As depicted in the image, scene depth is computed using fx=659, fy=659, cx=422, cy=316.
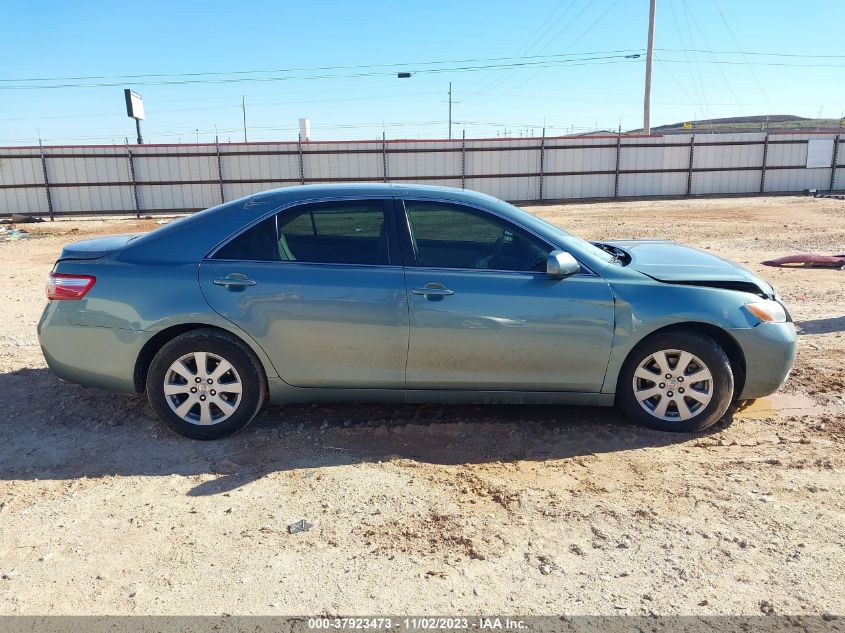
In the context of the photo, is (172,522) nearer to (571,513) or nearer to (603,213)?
(571,513)

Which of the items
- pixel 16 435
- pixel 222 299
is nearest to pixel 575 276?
pixel 222 299

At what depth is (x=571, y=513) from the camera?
3.33 metres

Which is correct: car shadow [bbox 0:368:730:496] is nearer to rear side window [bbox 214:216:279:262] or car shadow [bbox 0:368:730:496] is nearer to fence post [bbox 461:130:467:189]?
rear side window [bbox 214:216:279:262]

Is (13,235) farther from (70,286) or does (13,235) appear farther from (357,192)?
(357,192)

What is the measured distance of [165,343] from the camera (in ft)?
13.9

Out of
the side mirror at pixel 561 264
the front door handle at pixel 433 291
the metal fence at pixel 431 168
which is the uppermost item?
the metal fence at pixel 431 168

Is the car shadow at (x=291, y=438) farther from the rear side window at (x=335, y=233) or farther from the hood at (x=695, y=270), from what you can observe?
the rear side window at (x=335, y=233)

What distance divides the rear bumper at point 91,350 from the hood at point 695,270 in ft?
10.8

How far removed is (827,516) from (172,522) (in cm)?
326

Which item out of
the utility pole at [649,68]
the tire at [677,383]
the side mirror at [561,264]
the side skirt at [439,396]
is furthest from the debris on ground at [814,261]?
the utility pole at [649,68]

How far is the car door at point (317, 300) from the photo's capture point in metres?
4.07

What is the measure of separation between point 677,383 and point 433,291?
5.44 ft

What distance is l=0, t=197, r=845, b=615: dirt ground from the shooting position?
2.73 meters

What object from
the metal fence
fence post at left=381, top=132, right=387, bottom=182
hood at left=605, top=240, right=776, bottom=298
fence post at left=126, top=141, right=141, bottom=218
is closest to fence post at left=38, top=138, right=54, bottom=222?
the metal fence
